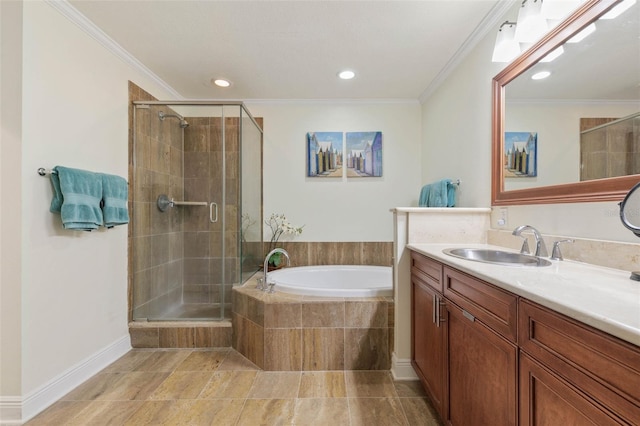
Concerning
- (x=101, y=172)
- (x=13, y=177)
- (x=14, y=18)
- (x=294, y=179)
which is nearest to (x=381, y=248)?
(x=294, y=179)

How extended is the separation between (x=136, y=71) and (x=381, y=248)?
9.39 ft

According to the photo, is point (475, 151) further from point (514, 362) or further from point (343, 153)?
point (514, 362)

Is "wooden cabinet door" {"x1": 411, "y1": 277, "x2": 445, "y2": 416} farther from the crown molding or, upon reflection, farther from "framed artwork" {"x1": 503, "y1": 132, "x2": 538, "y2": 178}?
the crown molding

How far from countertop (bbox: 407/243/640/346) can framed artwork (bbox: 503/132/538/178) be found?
21.9 inches

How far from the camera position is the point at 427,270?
1.52 metres

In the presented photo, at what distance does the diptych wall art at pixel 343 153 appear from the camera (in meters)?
3.03

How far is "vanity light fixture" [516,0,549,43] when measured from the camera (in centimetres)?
133

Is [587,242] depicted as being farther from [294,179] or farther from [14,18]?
[14,18]

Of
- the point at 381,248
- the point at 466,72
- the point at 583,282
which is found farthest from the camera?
the point at 381,248

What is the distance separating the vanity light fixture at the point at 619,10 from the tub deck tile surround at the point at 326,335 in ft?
5.93

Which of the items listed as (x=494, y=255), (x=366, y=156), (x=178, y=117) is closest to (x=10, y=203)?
(x=178, y=117)

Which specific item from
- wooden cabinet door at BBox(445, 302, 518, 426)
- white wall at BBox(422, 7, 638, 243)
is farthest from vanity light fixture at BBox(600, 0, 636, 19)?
wooden cabinet door at BBox(445, 302, 518, 426)

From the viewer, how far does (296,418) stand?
148 cm

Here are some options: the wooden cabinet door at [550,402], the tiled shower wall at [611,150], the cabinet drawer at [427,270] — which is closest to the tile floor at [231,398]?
the cabinet drawer at [427,270]
